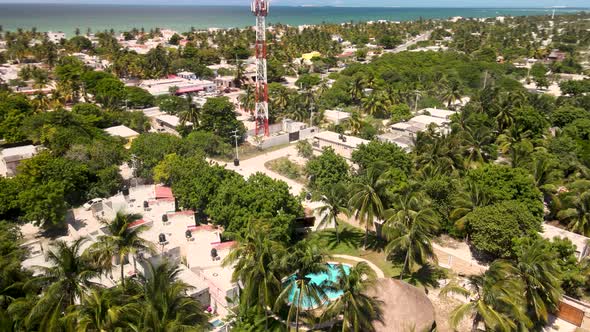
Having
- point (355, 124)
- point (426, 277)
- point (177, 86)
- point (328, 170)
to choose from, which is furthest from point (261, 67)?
point (426, 277)

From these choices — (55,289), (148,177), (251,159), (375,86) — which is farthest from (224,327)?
(375,86)

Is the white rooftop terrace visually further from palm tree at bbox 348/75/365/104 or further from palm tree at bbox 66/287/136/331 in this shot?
palm tree at bbox 348/75/365/104

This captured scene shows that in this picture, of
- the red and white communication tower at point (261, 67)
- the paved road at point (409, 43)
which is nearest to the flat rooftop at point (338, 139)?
the red and white communication tower at point (261, 67)

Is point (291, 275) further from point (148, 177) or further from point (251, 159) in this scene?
point (251, 159)

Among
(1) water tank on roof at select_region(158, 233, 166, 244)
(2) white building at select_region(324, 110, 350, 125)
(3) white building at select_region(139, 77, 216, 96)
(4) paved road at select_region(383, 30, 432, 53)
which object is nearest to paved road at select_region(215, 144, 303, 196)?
(2) white building at select_region(324, 110, 350, 125)

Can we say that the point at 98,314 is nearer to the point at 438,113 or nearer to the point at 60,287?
the point at 60,287
